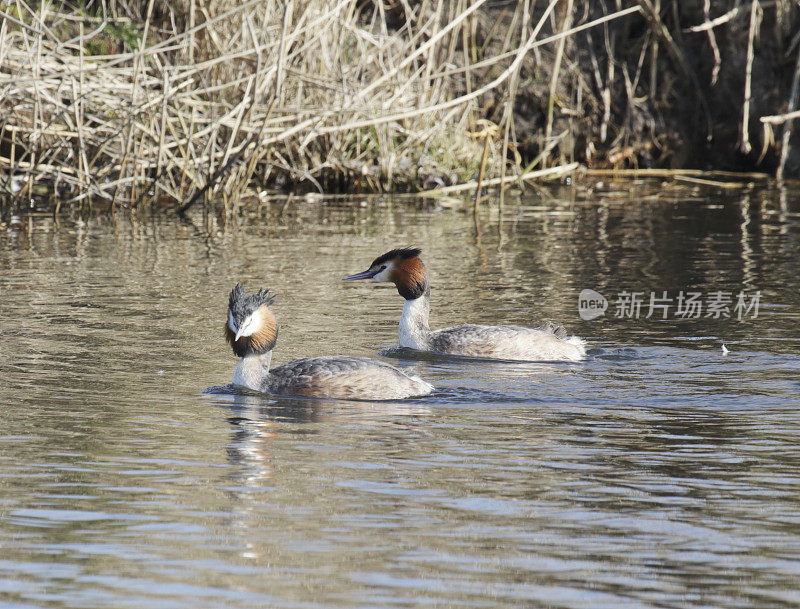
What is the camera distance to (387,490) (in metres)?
4.91

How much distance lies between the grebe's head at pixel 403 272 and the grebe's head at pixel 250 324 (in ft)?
5.45

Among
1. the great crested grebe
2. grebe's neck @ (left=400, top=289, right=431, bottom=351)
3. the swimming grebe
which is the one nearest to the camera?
the swimming grebe

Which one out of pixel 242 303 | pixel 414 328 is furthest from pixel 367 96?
pixel 242 303

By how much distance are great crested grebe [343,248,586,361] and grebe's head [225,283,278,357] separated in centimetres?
153

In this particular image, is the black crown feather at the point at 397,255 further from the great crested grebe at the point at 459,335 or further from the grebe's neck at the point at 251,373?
the grebe's neck at the point at 251,373

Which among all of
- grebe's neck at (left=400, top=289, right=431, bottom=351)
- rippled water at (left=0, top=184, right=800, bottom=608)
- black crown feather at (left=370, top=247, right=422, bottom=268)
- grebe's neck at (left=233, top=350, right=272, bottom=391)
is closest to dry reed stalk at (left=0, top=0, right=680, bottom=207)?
rippled water at (left=0, top=184, right=800, bottom=608)

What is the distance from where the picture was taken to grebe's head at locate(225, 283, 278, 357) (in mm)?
7000

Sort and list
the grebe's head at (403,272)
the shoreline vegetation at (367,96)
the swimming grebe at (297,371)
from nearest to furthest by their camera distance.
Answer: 1. the swimming grebe at (297,371)
2. the grebe's head at (403,272)
3. the shoreline vegetation at (367,96)

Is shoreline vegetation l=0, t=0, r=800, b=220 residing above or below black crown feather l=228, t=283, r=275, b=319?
above

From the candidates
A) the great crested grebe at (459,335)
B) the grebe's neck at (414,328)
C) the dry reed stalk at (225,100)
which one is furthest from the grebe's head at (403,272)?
the dry reed stalk at (225,100)

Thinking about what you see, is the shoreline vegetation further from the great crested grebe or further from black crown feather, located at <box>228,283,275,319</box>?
black crown feather, located at <box>228,283,275,319</box>

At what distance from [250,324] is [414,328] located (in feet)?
5.52

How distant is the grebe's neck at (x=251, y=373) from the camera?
702 cm

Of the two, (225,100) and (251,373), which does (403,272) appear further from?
(225,100)
